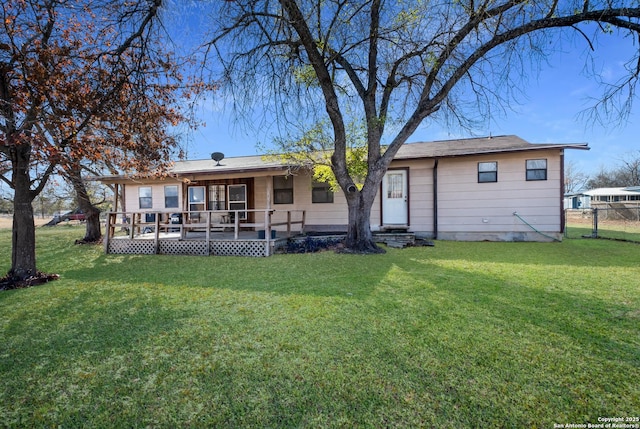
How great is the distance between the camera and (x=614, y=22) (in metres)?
5.98

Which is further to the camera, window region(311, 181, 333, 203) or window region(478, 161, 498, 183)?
window region(311, 181, 333, 203)

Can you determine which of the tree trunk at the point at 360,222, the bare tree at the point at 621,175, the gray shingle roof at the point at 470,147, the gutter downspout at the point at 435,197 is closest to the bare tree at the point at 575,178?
the bare tree at the point at 621,175

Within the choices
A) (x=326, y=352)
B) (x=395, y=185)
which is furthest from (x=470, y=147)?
(x=326, y=352)

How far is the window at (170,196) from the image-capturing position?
43.0 ft

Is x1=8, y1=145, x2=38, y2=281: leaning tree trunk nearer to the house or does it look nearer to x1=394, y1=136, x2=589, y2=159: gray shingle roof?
the house

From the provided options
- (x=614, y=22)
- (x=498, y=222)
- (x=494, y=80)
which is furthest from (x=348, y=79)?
(x=498, y=222)

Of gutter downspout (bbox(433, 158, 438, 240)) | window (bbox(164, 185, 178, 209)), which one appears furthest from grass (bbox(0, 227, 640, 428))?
window (bbox(164, 185, 178, 209))

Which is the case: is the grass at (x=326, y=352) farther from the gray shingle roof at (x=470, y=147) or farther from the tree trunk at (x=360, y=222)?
the gray shingle roof at (x=470, y=147)

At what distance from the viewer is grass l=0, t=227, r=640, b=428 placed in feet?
6.12

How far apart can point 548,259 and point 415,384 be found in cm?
645

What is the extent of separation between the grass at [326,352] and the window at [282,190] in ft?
22.6

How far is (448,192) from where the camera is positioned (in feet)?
34.1

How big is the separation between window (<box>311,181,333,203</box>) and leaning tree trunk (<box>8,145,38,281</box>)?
784 cm

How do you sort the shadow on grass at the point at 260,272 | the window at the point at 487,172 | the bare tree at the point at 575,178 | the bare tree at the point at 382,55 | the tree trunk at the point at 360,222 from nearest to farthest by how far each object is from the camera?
the shadow on grass at the point at 260,272, the bare tree at the point at 382,55, the tree trunk at the point at 360,222, the window at the point at 487,172, the bare tree at the point at 575,178
